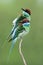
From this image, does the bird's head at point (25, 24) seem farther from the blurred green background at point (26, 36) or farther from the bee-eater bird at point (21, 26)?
the blurred green background at point (26, 36)

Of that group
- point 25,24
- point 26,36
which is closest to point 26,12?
A: point 25,24

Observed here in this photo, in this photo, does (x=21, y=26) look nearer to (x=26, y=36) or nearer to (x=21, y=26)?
(x=21, y=26)

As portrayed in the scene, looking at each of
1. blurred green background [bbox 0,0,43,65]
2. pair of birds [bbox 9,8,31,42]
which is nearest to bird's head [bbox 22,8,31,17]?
pair of birds [bbox 9,8,31,42]

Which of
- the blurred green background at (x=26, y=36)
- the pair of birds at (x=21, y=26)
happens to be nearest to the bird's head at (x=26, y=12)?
the pair of birds at (x=21, y=26)

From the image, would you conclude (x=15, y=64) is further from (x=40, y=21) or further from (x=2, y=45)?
(x=40, y=21)

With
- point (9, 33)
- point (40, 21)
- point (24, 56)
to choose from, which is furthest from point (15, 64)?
point (40, 21)
